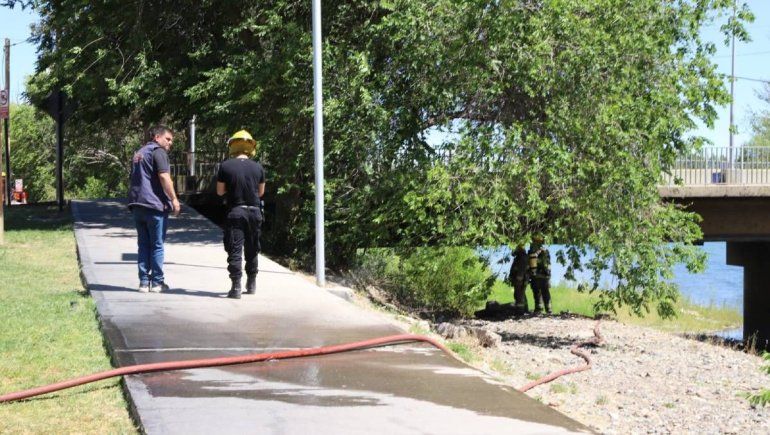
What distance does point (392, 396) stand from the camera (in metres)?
6.95

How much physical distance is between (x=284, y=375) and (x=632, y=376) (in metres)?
8.13

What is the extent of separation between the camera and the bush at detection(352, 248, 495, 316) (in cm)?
1872

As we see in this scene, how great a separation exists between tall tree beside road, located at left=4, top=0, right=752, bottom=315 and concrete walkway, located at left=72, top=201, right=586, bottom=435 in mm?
5669

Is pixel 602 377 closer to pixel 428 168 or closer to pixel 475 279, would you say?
pixel 428 168

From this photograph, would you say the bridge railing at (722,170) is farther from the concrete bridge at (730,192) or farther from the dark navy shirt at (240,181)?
the dark navy shirt at (240,181)

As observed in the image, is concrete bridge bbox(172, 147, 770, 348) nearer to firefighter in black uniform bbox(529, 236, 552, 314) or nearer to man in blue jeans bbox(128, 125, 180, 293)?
firefighter in black uniform bbox(529, 236, 552, 314)

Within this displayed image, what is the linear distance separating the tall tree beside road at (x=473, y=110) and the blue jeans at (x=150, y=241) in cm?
663

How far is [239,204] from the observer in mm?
11289

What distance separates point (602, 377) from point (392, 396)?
7.52 metres

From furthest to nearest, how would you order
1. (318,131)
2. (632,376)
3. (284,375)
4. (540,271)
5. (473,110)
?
1. (540,271)
2. (473,110)
3. (632,376)
4. (318,131)
5. (284,375)

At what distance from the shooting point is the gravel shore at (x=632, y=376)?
10.5m

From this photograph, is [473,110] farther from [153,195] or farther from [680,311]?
[680,311]

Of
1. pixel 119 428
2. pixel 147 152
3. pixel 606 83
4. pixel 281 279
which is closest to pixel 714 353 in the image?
pixel 606 83

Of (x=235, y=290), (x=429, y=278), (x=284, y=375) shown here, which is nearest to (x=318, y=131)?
(x=235, y=290)
